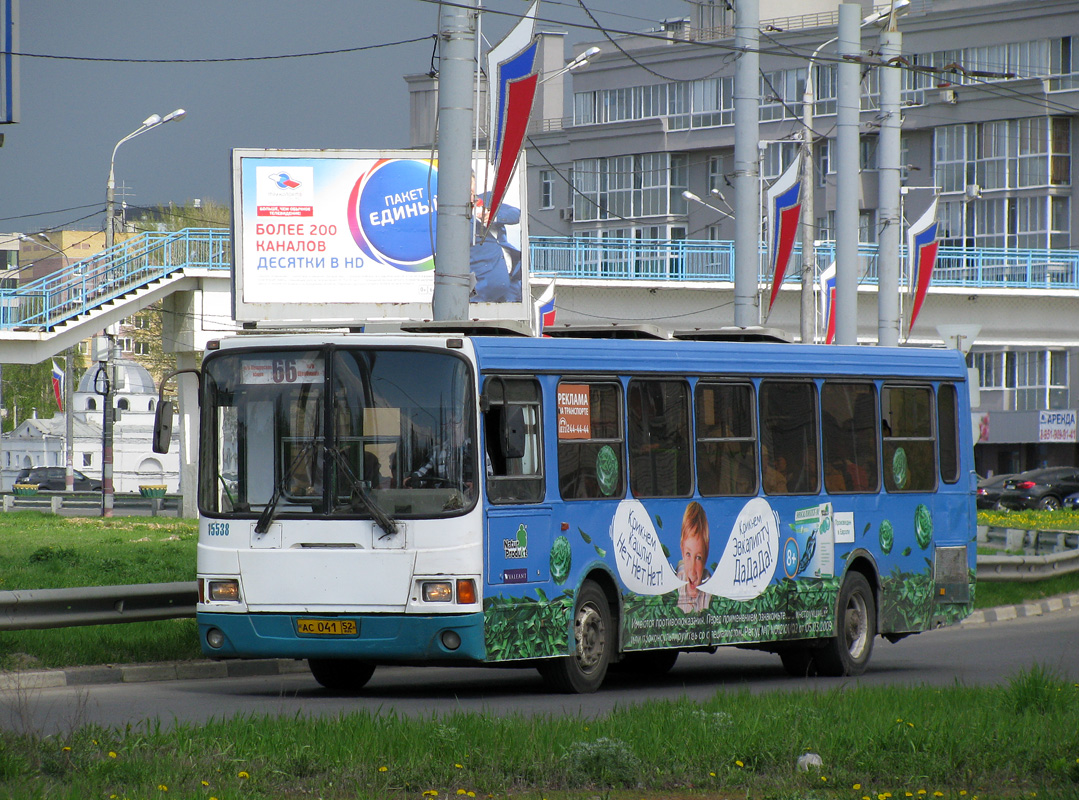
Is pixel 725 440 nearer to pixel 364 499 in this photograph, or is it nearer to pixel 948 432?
pixel 948 432

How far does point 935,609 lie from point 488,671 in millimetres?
4322

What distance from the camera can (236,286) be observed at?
32969 mm

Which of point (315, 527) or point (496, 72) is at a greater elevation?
point (496, 72)

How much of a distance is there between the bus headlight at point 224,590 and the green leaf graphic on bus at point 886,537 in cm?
627

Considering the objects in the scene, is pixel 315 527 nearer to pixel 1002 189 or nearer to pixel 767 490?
pixel 767 490

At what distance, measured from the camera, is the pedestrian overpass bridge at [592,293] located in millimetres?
39531

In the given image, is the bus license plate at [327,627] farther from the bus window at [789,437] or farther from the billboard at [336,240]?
the billboard at [336,240]

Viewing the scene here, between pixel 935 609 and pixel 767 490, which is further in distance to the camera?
pixel 935 609

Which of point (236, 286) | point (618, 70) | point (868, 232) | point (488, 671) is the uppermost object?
point (618, 70)

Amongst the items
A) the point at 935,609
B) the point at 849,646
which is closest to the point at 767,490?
the point at 849,646

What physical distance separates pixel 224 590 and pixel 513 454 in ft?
7.69

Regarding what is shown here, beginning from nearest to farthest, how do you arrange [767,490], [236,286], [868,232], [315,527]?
[315,527]
[767,490]
[236,286]
[868,232]

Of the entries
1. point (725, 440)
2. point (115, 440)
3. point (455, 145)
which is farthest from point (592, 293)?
point (115, 440)

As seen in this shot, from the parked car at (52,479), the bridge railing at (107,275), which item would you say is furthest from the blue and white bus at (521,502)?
the parked car at (52,479)
